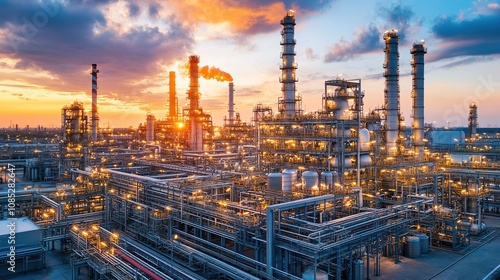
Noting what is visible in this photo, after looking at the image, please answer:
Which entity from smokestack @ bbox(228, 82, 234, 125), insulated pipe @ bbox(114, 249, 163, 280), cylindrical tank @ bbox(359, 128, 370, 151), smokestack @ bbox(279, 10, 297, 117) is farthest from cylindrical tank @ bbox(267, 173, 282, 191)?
smokestack @ bbox(228, 82, 234, 125)

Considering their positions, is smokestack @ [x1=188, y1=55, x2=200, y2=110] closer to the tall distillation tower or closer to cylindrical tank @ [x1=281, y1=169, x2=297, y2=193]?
the tall distillation tower

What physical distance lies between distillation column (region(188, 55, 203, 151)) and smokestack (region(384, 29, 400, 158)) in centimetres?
2289

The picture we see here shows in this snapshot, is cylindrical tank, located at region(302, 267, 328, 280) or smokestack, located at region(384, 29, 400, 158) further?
smokestack, located at region(384, 29, 400, 158)

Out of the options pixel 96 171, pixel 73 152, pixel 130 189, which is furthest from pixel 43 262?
pixel 73 152

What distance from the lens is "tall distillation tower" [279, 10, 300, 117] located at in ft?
118

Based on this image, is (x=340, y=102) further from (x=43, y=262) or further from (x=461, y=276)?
(x=43, y=262)

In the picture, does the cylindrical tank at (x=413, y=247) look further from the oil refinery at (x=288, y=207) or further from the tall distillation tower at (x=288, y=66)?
the tall distillation tower at (x=288, y=66)

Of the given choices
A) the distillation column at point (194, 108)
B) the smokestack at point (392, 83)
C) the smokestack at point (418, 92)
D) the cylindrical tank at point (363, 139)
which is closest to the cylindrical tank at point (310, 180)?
the cylindrical tank at point (363, 139)

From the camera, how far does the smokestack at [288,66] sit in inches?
1420

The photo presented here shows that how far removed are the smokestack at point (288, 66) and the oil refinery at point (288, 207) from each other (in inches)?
4.2

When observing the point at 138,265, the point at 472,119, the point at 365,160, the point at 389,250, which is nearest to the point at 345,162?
the point at 365,160

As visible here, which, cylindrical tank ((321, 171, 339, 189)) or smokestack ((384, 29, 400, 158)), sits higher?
smokestack ((384, 29, 400, 158))

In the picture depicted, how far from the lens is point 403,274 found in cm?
1742

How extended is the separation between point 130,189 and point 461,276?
1969 cm
